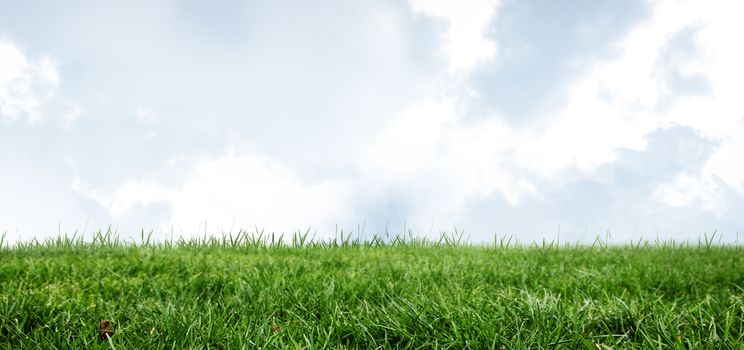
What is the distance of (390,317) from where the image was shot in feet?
9.61

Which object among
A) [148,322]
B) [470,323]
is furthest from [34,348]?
[470,323]

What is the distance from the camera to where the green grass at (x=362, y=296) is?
275 centimetres

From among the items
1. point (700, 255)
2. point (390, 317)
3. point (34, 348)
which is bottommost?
point (34, 348)

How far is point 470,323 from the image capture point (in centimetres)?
276

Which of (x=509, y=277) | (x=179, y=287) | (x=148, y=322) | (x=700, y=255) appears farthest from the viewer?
(x=700, y=255)

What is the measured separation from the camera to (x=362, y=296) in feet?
12.1

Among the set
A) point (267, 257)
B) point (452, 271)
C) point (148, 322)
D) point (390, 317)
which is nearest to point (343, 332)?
point (390, 317)

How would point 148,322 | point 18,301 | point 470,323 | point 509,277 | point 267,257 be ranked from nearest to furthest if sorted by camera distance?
→ 1. point 470,323
2. point 148,322
3. point 18,301
4. point 509,277
5. point 267,257

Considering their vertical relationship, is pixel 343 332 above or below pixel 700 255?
below

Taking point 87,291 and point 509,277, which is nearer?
point 87,291

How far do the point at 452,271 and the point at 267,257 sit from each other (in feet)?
5.11

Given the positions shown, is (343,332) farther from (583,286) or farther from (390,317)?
(583,286)

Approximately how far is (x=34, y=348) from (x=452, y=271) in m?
2.60

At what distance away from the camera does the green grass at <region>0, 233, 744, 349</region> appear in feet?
9.01
